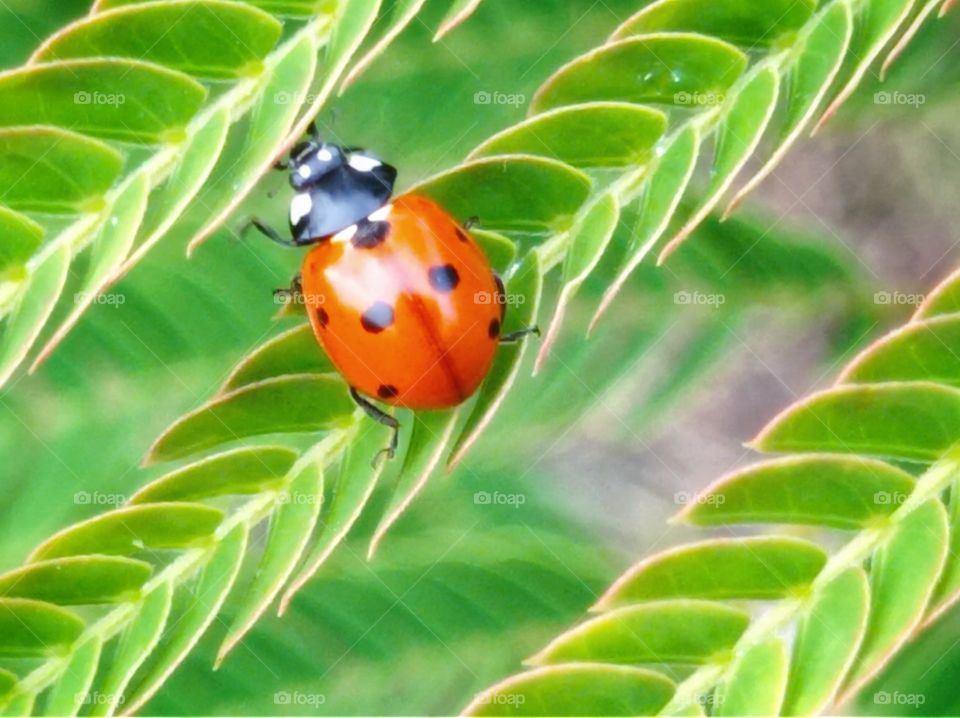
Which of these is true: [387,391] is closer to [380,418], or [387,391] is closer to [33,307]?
[380,418]

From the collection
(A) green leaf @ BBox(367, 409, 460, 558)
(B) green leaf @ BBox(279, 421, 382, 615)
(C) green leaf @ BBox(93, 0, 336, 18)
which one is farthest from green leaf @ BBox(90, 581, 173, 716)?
(C) green leaf @ BBox(93, 0, 336, 18)

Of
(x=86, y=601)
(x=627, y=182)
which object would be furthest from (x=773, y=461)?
(x=86, y=601)

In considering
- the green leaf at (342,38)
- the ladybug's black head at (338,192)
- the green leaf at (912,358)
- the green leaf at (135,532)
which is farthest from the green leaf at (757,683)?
the ladybug's black head at (338,192)

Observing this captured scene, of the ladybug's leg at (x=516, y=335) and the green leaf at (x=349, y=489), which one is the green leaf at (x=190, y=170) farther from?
the ladybug's leg at (x=516, y=335)

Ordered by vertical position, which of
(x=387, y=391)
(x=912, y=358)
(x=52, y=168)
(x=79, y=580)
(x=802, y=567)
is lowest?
(x=79, y=580)

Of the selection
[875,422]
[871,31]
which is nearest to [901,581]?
[875,422]
